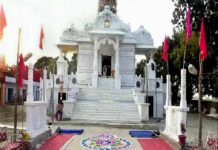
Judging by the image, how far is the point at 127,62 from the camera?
28812 mm

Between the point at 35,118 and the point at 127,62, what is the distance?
59.5 ft

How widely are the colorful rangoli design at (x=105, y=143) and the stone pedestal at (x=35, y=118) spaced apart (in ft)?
5.29

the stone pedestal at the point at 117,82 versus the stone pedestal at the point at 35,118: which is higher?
the stone pedestal at the point at 117,82

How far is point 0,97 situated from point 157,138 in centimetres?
3451

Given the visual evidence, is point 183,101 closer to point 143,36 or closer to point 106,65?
point 106,65

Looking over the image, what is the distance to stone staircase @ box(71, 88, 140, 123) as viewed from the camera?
2005 cm

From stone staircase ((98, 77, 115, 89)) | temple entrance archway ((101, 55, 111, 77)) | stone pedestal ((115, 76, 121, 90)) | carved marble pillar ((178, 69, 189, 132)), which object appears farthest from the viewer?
temple entrance archway ((101, 55, 111, 77))

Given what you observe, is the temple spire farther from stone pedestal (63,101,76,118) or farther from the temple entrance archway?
stone pedestal (63,101,76,118)

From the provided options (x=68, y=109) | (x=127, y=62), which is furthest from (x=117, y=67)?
(x=68, y=109)

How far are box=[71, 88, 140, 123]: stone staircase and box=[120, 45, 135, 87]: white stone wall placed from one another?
4.34 m

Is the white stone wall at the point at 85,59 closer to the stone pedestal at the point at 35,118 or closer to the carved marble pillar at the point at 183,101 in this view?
the stone pedestal at the point at 35,118

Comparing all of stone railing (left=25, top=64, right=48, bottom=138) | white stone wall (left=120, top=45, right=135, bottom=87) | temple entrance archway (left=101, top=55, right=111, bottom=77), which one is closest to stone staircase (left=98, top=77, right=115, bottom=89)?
white stone wall (left=120, top=45, right=135, bottom=87)

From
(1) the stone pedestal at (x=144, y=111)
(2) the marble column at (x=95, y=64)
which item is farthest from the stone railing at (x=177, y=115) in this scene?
(2) the marble column at (x=95, y=64)

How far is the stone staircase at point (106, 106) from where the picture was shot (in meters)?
20.0
